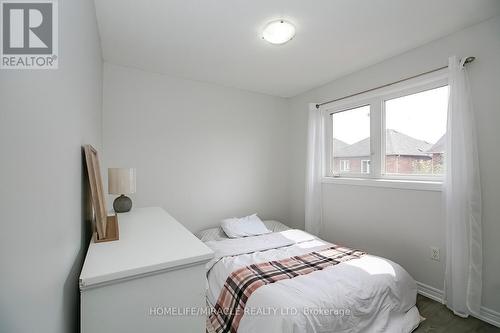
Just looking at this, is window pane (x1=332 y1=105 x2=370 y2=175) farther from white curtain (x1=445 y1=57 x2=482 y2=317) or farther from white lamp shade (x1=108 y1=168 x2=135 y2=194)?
white lamp shade (x1=108 y1=168 x2=135 y2=194)

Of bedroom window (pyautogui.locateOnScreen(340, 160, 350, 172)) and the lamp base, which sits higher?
bedroom window (pyautogui.locateOnScreen(340, 160, 350, 172))

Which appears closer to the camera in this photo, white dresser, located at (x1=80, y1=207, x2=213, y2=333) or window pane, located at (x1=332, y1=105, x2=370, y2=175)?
white dresser, located at (x1=80, y1=207, x2=213, y2=333)

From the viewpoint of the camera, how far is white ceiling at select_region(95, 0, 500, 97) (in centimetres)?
178

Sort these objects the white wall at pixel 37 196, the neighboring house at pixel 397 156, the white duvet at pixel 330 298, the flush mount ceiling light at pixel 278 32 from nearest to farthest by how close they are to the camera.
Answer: the white wall at pixel 37 196 < the white duvet at pixel 330 298 < the flush mount ceiling light at pixel 278 32 < the neighboring house at pixel 397 156

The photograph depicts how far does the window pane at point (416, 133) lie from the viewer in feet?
7.57

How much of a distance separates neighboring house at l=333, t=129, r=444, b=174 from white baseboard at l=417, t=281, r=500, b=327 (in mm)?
1176

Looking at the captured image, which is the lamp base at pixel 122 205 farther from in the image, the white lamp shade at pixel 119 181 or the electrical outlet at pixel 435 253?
the electrical outlet at pixel 435 253

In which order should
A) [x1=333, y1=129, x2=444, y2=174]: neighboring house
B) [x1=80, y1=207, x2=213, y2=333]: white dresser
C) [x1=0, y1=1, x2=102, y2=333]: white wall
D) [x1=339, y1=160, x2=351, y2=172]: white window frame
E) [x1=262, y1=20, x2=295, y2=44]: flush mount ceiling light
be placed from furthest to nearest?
[x1=339, y1=160, x2=351, y2=172]: white window frame, [x1=333, y1=129, x2=444, y2=174]: neighboring house, [x1=262, y1=20, x2=295, y2=44]: flush mount ceiling light, [x1=80, y1=207, x2=213, y2=333]: white dresser, [x1=0, y1=1, x2=102, y2=333]: white wall

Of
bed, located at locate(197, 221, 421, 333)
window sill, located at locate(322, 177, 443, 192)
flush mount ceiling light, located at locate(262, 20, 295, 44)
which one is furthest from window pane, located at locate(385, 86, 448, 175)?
flush mount ceiling light, located at locate(262, 20, 295, 44)

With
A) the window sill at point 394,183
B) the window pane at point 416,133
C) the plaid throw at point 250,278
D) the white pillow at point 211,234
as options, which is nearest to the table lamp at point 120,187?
the plaid throw at point 250,278

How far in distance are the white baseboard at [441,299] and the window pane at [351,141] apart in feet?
4.40

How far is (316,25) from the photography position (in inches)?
79.0

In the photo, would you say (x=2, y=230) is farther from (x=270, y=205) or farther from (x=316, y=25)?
(x=270, y=205)

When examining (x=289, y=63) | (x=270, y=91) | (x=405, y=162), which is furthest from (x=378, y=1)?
(x=270, y=91)
